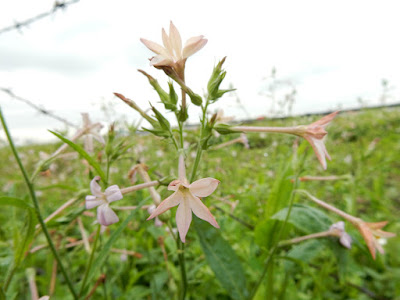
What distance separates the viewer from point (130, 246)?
202 cm

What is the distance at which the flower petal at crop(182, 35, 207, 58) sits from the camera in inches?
28.7

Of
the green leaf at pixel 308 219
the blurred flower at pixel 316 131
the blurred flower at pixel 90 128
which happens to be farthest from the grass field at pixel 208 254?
the blurred flower at pixel 316 131

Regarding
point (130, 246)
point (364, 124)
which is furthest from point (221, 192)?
point (364, 124)

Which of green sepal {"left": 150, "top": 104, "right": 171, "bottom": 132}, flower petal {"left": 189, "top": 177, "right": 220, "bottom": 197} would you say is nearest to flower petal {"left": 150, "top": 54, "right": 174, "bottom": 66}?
green sepal {"left": 150, "top": 104, "right": 171, "bottom": 132}

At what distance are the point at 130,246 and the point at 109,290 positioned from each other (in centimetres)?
41

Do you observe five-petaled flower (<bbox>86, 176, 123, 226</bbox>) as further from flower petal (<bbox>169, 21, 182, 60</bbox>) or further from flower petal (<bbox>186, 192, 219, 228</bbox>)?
flower petal (<bbox>169, 21, 182, 60</bbox>)

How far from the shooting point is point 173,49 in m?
0.79

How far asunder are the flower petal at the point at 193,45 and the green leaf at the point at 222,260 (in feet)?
1.95

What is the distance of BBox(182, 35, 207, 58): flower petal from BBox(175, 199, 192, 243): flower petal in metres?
0.42

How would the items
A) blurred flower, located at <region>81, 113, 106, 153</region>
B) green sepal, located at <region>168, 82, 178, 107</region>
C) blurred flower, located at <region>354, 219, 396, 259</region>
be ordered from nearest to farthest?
green sepal, located at <region>168, 82, 178, 107</region> < blurred flower, located at <region>354, 219, 396, 259</region> < blurred flower, located at <region>81, 113, 106, 153</region>

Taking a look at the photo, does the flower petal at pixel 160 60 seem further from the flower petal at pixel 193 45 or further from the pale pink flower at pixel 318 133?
the pale pink flower at pixel 318 133

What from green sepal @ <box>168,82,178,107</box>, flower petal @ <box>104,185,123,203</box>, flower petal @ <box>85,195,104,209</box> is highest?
green sepal @ <box>168,82,178,107</box>

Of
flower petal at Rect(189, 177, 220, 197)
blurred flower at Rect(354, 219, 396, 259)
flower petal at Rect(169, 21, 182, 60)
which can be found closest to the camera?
flower petal at Rect(189, 177, 220, 197)

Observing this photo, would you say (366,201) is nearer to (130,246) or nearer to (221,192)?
(221,192)
